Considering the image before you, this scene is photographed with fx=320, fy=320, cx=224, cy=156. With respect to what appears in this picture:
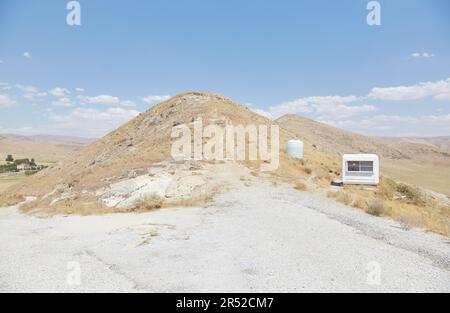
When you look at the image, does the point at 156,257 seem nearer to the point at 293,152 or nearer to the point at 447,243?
the point at 447,243

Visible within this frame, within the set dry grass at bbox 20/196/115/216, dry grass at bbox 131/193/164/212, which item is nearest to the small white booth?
dry grass at bbox 131/193/164/212

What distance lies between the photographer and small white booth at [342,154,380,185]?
25.7 metres

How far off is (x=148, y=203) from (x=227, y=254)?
947 centimetres

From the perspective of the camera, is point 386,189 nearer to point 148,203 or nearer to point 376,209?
point 376,209

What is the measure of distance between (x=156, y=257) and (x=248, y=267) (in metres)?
2.85

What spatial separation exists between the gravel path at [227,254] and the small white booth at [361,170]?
442 inches

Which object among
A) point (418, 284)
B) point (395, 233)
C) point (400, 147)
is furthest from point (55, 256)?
point (400, 147)

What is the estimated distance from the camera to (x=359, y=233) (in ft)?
39.5

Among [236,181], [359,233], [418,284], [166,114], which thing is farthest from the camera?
[166,114]

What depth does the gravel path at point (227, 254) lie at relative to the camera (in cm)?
759

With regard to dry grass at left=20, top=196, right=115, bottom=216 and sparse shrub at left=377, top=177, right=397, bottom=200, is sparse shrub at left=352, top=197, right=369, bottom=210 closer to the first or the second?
sparse shrub at left=377, top=177, right=397, bottom=200

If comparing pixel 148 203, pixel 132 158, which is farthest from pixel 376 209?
pixel 132 158

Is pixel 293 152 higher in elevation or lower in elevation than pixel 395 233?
higher

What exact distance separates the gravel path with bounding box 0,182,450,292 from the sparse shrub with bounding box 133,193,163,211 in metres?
1.76
